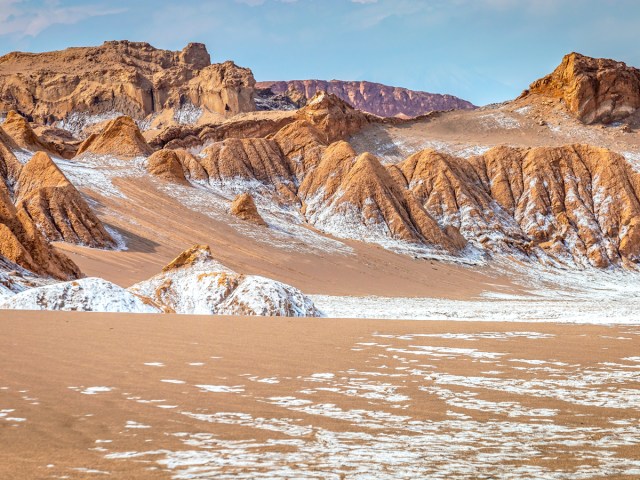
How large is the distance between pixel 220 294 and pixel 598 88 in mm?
70606

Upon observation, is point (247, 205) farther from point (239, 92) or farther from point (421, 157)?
point (239, 92)

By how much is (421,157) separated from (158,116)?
194 feet

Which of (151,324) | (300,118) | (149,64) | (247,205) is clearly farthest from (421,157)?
(149,64)

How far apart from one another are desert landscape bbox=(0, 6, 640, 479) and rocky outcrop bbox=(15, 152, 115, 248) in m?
0.14

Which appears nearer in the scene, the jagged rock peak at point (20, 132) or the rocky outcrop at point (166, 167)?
the jagged rock peak at point (20, 132)

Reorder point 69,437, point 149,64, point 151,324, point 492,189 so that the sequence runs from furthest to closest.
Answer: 1. point 149,64
2. point 492,189
3. point 151,324
4. point 69,437

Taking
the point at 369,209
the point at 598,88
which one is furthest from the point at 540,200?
the point at 598,88

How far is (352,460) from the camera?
3.79m

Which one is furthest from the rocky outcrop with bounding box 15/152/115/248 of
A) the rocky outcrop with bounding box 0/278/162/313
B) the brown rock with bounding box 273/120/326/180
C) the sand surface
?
the sand surface

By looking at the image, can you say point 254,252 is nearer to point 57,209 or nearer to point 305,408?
point 57,209

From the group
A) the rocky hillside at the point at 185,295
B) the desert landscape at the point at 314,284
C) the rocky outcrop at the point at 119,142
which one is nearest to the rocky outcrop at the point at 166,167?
the desert landscape at the point at 314,284

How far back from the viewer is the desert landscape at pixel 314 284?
→ 4.21m

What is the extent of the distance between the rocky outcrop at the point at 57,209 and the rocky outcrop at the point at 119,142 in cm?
1516

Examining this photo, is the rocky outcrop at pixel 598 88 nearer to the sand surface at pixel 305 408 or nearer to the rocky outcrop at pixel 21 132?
the rocky outcrop at pixel 21 132
